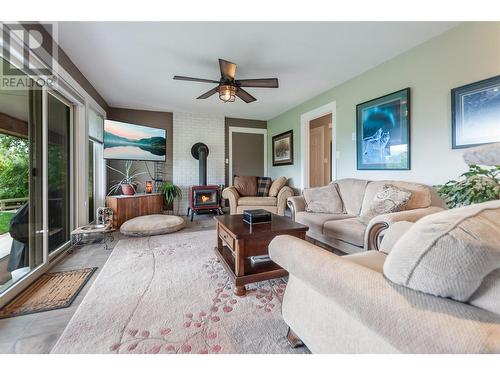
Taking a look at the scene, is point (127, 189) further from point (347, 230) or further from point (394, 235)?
point (394, 235)

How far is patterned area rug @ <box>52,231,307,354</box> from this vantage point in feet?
3.92

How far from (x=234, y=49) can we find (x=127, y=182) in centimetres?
329

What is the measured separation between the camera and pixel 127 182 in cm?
429

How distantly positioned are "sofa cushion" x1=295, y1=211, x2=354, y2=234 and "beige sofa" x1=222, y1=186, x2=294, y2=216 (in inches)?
48.1

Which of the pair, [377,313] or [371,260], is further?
[371,260]

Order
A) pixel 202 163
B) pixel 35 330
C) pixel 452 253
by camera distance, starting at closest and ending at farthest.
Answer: pixel 452 253, pixel 35 330, pixel 202 163

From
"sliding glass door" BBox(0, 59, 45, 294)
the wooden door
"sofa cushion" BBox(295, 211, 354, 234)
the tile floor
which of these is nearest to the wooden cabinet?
"sliding glass door" BBox(0, 59, 45, 294)

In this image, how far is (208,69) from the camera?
2.92m

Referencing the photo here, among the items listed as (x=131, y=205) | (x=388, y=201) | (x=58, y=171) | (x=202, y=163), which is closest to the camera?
(x=388, y=201)

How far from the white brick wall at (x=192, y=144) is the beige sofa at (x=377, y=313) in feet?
14.5

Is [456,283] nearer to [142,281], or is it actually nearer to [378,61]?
[142,281]

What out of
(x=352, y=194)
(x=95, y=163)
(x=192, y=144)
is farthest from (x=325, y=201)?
(x=95, y=163)

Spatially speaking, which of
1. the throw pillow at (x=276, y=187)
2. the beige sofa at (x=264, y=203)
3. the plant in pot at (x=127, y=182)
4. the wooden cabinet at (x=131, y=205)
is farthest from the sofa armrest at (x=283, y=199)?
the plant in pot at (x=127, y=182)
